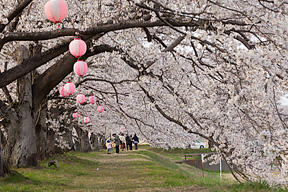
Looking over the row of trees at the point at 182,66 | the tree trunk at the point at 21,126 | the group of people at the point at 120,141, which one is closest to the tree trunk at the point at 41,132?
the row of trees at the point at 182,66

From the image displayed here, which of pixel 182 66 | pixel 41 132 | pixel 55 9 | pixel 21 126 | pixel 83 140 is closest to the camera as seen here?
pixel 55 9

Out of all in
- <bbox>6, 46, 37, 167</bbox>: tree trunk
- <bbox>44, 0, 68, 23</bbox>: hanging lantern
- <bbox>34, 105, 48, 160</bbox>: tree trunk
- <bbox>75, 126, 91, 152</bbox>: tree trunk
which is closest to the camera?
<bbox>44, 0, 68, 23</bbox>: hanging lantern

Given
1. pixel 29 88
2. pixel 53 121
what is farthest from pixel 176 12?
pixel 53 121

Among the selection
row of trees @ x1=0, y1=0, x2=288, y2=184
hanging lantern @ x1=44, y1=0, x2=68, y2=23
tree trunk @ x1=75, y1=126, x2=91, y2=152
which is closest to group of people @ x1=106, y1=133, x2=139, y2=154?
tree trunk @ x1=75, y1=126, x2=91, y2=152

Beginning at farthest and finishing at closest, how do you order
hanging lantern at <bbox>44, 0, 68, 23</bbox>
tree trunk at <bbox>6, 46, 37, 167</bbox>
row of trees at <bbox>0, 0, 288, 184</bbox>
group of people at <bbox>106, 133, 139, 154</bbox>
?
group of people at <bbox>106, 133, 139, 154</bbox> < tree trunk at <bbox>6, 46, 37, 167</bbox> < hanging lantern at <bbox>44, 0, 68, 23</bbox> < row of trees at <bbox>0, 0, 288, 184</bbox>

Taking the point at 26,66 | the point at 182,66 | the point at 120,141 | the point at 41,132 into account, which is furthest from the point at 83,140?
the point at 26,66

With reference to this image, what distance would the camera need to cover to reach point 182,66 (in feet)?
35.0

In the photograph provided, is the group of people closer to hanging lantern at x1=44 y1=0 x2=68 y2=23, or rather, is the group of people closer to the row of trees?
the row of trees

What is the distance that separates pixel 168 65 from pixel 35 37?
5.08 metres

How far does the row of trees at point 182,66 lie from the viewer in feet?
17.7

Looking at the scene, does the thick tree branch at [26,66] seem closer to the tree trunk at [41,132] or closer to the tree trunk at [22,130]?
the tree trunk at [22,130]

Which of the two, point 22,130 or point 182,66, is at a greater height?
point 182,66

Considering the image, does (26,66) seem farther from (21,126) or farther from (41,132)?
(41,132)

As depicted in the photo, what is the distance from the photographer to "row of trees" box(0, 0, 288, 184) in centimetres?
540
